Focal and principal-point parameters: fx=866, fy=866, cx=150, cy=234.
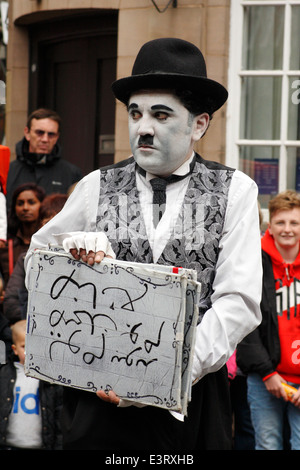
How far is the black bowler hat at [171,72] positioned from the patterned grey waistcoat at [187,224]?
30 cm

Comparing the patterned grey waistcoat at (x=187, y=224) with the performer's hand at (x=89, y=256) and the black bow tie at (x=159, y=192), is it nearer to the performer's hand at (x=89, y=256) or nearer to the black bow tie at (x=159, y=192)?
the black bow tie at (x=159, y=192)

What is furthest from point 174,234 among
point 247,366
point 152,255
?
point 247,366

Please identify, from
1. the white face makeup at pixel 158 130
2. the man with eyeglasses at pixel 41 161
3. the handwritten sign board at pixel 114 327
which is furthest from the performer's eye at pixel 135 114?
the man with eyeglasses at pixel 41 161

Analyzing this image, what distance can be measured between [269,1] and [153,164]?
365 centimetres

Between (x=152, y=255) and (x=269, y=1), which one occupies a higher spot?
(x=269, y=1)

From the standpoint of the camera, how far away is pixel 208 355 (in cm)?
288

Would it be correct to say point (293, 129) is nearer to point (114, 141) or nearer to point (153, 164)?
point (114, 141)

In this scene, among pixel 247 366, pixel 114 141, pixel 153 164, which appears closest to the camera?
pixel 153 164

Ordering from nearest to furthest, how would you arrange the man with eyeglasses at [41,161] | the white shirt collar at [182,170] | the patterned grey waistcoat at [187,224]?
the patterned grey waistcoat at [187,224], the white shirt collar at [182,170], the man with eyeglasses at [41,161]

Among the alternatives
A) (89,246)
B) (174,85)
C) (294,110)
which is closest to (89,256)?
(89,246)

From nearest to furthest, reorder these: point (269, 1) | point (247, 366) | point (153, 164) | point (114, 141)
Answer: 1. point (153, 164)
2. point (247, 366)
3. point (269, 1)
4. point (114, 141)

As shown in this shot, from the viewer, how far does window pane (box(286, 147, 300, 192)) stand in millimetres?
6297

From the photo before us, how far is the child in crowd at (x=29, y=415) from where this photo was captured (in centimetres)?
478

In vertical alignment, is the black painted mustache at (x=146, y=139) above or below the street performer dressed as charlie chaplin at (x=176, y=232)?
above
